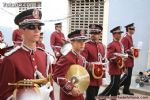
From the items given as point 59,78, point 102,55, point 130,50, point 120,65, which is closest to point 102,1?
point 130,50

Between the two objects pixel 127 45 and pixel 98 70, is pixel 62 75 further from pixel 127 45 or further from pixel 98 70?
pixel 127 45

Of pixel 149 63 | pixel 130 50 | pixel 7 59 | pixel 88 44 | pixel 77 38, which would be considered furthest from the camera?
pixel 149 63

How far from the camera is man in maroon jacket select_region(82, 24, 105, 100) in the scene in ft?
21.0

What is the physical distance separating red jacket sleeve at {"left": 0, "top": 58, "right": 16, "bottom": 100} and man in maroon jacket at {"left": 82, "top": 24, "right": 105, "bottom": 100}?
3166 mm

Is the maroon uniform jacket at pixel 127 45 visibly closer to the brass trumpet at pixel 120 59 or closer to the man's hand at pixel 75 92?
the brass trumpet at pixel 120 59

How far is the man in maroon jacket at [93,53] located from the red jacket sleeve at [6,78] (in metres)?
3.17

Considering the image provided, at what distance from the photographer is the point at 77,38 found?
5141 mm

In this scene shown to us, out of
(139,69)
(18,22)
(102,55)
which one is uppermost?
(18,22)

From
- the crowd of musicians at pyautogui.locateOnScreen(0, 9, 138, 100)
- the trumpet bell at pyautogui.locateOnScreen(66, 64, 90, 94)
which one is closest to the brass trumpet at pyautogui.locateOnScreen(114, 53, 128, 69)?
the crowd of musicians at pyautogui.locateOnScreen(0, 9, 138, 100)

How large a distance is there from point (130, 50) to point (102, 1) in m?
3.28

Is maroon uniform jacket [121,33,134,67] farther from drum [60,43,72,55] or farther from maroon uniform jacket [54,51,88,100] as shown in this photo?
maroon uniform jacket [54,51,88,100]

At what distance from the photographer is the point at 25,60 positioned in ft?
10.9

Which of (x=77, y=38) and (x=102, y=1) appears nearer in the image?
(x=77, y=38)

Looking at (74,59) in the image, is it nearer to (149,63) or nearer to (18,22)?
(18,22)
